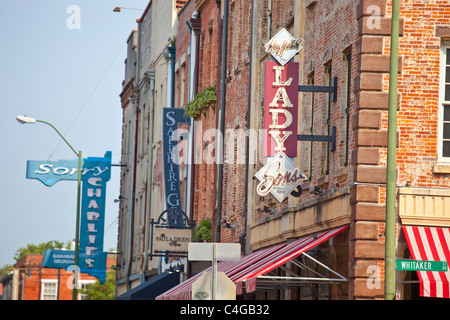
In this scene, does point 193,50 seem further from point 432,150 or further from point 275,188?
point 432,150

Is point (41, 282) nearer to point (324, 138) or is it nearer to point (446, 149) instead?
point (324, 138)

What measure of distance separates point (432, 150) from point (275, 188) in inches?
151

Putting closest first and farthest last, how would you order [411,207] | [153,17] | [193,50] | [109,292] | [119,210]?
[411,207], [193,50], [153,17], [119,210], [109,292]

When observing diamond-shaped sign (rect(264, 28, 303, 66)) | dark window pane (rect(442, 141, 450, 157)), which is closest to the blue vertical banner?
diamond-shaped sign (rect(264, 28, 303, 66))

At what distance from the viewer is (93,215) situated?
57469 mm

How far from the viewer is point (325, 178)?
21172mm

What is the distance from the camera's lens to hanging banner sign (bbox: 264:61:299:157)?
20891 mm

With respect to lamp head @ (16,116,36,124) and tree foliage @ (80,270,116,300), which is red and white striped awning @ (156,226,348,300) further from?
tree foliage @ (80,270,116,300)

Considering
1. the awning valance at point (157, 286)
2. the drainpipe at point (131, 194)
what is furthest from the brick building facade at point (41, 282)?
the awning valance at point (157, 286)

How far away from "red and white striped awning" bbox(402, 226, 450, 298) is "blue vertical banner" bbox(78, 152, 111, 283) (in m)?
38.7

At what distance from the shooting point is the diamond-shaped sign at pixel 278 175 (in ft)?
69.2

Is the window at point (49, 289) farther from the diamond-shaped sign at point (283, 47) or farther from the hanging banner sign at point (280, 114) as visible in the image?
the hanging banner sign at point (280, 114)

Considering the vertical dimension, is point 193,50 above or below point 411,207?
above
